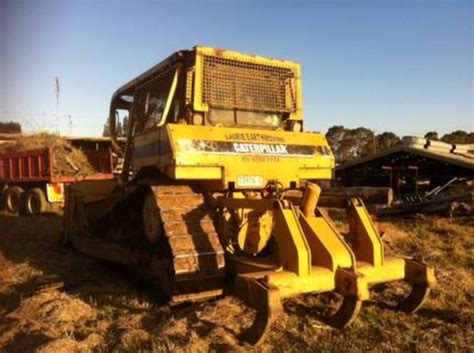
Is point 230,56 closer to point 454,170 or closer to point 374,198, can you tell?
point 374,198

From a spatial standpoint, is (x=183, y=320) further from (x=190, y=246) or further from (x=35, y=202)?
(x=35, y=202)

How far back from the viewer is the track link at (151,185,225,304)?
17.6ft

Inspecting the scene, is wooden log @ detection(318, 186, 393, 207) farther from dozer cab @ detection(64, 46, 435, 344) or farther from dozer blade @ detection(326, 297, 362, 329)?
dozer blade @ detection(326, 297, 362, 329)

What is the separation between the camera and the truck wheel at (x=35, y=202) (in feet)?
49.7

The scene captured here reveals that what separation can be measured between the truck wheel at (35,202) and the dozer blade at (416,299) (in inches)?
476

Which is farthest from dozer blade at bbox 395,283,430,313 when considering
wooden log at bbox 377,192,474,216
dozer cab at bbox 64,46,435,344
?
wooden log at bbox 377,192,474,216

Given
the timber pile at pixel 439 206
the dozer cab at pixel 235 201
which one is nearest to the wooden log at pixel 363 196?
the dozer cab at pixel 235 201

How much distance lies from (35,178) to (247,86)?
1090 cm

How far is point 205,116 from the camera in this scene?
247 inches

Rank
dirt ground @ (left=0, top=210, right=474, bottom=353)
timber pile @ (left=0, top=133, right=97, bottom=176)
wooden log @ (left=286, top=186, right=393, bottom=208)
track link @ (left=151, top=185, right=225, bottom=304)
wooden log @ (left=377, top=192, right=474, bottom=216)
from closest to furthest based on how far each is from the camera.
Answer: dirt ground @ (left=0, top=210, right=474, bottom=353)
track link @ (left=151, top=185, right=225, bottom=304)
wooden log @ (left=286, top=186, right=393, bottom=208)
wooden log @ (left=377, top=192, right=474, bottom=216)
timber pile @ (left=0, top=133, right=97, bottom=176)

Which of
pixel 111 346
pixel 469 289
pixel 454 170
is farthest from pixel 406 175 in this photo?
pixel 111 346

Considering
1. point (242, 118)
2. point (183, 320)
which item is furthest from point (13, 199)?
point (183, 320)

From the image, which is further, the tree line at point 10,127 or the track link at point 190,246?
the tree line at point 10,127

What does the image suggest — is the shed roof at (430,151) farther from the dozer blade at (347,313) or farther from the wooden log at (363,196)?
the dozer blade at (347,313)
